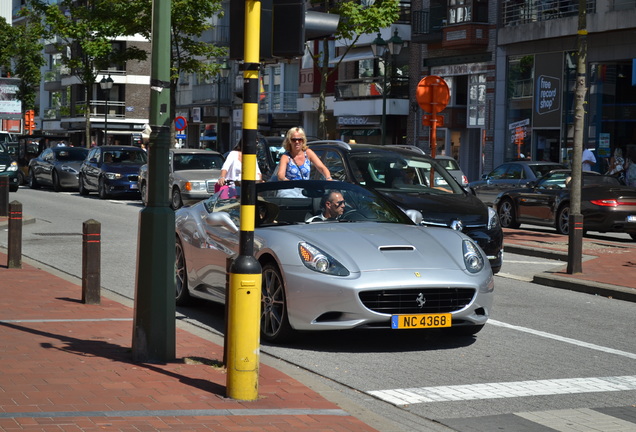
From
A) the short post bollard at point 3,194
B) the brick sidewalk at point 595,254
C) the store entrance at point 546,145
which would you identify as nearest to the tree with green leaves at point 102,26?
the store entrance at point 546,145

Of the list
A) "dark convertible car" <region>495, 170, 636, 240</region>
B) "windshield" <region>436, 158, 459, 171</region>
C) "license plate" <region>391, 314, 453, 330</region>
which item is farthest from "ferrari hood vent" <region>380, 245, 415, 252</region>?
"windshield" <region>436, 158, 459, 171</region>

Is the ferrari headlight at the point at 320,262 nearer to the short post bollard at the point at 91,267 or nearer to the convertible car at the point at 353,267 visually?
the convertible car at the point at 353,267

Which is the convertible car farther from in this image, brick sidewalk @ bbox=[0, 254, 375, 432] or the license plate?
brick sidewalk @ bbox=[0, 254, 375, 432]

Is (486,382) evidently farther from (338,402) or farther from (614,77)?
(614,77)

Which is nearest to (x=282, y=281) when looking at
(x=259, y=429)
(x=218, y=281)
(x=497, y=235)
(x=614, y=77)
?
(x=218, y=281)

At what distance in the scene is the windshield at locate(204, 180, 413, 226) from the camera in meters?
10.1

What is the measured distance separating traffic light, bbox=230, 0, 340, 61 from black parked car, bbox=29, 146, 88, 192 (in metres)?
33.6

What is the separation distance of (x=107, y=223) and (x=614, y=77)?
62.7 ft

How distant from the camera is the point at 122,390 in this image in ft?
22.8

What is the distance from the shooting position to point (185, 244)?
37.3 feet

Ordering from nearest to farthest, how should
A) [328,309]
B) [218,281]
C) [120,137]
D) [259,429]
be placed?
[259,429], [328,309], [218,281], [120,137]

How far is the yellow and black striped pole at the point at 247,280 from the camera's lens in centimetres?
681

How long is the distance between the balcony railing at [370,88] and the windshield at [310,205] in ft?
132

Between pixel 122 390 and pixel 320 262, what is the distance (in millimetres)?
2421
